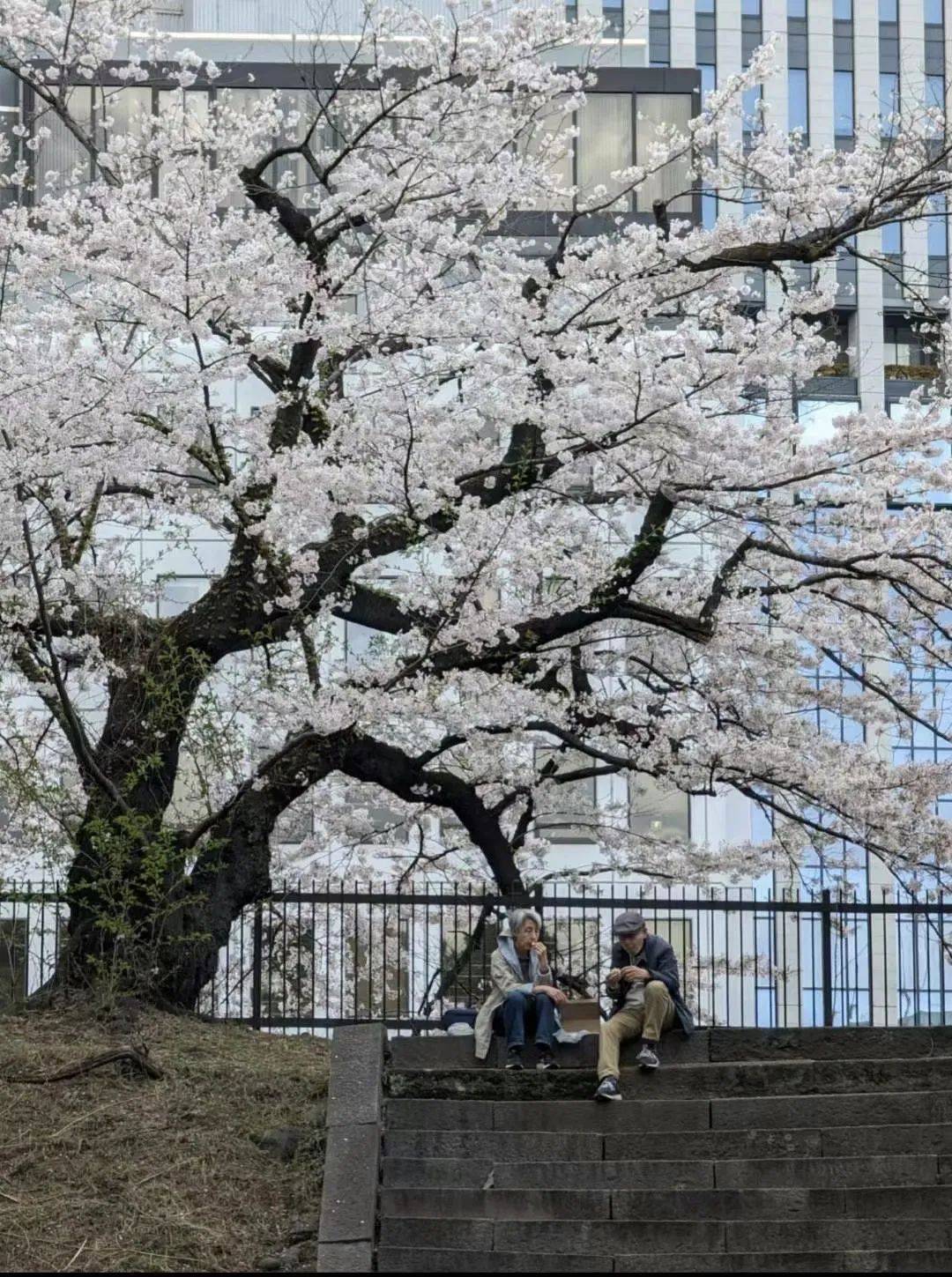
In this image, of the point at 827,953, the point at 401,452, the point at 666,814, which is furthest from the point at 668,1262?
the point at 666,814

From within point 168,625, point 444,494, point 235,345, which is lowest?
point 168,625

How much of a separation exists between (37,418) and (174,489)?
2249 millimetres

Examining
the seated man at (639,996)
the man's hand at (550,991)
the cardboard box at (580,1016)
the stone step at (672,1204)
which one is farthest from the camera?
the cardboard box at (580,1016)

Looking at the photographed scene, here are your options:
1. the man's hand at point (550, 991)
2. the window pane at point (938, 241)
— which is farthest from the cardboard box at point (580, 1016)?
the window pane at point (938, 241)

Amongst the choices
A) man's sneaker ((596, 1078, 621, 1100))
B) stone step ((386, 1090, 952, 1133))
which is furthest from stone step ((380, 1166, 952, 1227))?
man's sneaker ((596, 1078, 621, 1100))

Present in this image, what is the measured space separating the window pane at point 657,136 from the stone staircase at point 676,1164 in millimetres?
26669

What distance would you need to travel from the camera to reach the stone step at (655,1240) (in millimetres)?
9508

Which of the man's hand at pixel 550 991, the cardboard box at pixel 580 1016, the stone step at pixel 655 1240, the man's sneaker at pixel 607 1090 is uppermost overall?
the man's hand at pixel 550 991

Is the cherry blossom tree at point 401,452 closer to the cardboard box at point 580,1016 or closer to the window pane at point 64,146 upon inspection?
the cardboard box at point 580,1016

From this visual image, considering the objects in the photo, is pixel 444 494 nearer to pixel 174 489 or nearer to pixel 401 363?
pixel 401 363

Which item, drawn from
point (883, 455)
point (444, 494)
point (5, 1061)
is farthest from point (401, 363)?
point (5, 1061)

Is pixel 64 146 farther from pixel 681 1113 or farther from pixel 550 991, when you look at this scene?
pixel 681 1113

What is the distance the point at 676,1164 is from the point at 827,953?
6699 millimetres

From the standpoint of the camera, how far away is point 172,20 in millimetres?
44094
